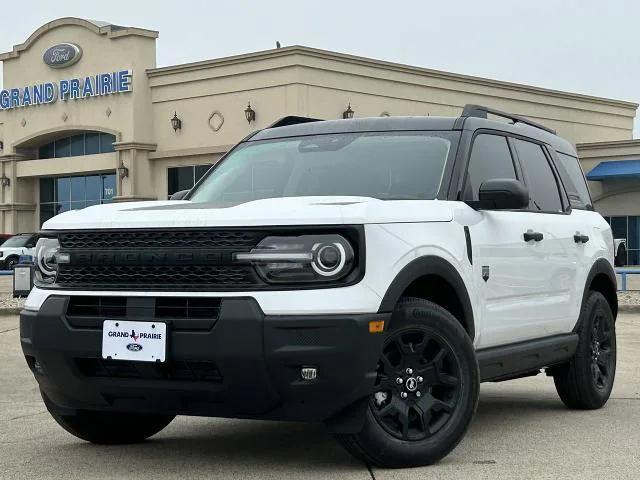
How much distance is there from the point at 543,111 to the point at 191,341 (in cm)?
4840

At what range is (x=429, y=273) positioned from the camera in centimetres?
576

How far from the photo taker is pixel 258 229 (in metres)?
5.32

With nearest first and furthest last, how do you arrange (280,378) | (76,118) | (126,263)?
(280,378) → (126,263) → (76,118)

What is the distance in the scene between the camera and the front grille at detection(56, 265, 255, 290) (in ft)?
17.5

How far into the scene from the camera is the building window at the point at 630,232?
4569 cm

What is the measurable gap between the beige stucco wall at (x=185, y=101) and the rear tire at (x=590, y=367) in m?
32.2

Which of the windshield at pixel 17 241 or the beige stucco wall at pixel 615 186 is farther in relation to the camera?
the beige stucco wall at pixel 615 186

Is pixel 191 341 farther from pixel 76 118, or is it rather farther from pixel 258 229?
pixel 76 118

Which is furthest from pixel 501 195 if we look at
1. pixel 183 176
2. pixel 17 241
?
pixel 183 176

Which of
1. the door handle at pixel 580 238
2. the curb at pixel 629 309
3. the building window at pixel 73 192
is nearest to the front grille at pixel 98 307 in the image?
the door handle at pixel 580 238

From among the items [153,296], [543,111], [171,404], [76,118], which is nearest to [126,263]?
[153,296]

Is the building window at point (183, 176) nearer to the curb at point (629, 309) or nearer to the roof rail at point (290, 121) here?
the curb at point (629, 309)

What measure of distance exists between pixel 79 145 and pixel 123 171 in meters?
4.93

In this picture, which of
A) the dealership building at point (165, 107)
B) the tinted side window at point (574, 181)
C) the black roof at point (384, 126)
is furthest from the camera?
the dealership building at point (165, 107)
